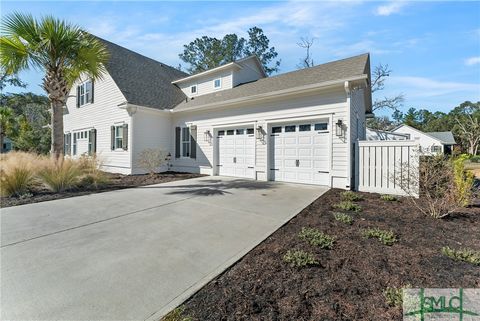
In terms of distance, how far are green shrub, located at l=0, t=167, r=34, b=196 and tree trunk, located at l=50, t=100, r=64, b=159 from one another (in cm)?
137

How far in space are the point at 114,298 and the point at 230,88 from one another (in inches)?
492

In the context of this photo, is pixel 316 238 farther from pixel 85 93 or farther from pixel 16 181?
pixel 85 93

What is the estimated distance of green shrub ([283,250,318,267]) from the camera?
2918 mm

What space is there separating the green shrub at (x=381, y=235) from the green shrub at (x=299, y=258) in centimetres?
142

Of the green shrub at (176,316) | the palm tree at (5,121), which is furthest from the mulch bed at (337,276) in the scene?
the palm tree at (5,121)

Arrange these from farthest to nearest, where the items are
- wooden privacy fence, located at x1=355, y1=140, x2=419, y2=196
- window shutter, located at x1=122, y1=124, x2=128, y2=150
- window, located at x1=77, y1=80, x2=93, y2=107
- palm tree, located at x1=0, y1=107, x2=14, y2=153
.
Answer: palm tree, located at x1=0, y1=107, x2=14, y2=153 → window, located at x1=77, y1=80, x2=93, y2=107 → window shutter, located at x1=122, y1=124, x2=128, y2=150 → wooden privacy fence, located at x1=355, y1=140, x2=419, y2=196

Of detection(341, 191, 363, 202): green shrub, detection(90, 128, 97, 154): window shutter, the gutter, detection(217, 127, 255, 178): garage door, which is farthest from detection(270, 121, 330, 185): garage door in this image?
detection(90, 128, 97, 154): window shutter

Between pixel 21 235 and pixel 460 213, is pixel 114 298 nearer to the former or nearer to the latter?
pixel 21 235

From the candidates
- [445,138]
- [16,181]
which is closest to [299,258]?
[16,181]

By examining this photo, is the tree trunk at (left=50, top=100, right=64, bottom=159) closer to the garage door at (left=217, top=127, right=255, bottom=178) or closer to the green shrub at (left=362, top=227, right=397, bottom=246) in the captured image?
the garage door at (left=217, top=127, right=255, bottom=178)

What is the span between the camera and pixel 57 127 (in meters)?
8.48

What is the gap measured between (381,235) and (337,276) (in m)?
1.67

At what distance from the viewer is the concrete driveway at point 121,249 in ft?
7.28

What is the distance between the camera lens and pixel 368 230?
13.2 feet
